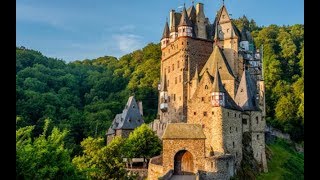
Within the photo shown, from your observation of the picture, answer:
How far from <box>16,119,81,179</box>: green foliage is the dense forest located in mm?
34493

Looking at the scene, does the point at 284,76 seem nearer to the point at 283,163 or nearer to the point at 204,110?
the point at 283,163

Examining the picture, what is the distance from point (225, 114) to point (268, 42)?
4007cm

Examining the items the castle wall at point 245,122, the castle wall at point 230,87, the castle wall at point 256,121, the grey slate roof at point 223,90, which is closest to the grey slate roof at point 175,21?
the castle wall at point 230,87

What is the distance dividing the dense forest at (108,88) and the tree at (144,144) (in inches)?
372

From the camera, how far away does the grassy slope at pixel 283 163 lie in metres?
41.8

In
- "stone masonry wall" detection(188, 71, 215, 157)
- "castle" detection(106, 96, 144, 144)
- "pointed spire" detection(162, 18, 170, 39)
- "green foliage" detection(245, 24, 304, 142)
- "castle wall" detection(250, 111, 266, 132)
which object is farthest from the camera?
"green foliage" detection(245, 24, 304, 142)

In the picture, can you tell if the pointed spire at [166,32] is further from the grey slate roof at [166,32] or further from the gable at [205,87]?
the gable at [205,87]

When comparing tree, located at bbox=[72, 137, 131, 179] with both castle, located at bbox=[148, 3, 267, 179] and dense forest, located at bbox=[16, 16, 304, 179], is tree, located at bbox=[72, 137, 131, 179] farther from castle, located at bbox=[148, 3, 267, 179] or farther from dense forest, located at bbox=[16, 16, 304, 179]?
dense forest, located at bbox=[16, 16, 304, 179]

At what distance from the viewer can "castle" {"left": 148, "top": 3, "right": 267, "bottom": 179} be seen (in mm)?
36844

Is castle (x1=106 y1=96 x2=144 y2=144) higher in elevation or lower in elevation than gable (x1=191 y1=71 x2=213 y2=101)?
lower

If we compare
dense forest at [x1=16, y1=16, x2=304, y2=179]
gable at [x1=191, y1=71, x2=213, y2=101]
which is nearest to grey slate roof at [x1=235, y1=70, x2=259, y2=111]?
gable at [x1=191, y1=71, x2=213, y2=101]

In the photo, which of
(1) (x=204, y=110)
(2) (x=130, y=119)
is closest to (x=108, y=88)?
(2) (x=130, y=119)

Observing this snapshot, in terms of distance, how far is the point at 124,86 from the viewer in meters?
83.2
